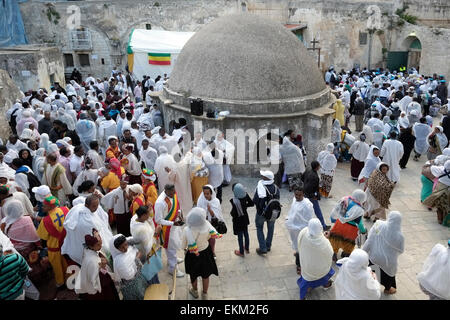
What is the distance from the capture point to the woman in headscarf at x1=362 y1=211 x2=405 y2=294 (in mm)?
4777

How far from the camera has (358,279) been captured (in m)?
4.02

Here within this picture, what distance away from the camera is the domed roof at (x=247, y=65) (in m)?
9.12

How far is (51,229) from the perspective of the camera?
4.98 metres

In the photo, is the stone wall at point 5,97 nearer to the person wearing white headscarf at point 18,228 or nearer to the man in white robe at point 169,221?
the person wearing white headscarf at point 18,228

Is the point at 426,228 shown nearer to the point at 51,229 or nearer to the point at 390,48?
the point at 51,229

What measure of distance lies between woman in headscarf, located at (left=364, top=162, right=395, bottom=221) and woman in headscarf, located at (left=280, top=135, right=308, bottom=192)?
1638 millimetres

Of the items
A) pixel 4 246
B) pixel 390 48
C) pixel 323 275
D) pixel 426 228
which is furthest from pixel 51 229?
pixel 390 48

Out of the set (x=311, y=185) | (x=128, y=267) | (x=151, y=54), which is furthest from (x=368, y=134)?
(x=151, y=54)

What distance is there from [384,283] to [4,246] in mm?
5167

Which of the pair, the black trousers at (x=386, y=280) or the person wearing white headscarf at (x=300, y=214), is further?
the person wearing white headscarf at (x=300, y=214)

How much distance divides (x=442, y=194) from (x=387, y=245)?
2.93 meters

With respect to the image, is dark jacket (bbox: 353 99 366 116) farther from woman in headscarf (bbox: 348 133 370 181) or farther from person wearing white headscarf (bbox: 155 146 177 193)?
person wearing white headscarf (bbox: 155 146 177 193)

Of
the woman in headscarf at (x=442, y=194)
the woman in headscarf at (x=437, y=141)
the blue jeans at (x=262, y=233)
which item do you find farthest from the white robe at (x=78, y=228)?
the woman in headscarf at (x=437, y=141)

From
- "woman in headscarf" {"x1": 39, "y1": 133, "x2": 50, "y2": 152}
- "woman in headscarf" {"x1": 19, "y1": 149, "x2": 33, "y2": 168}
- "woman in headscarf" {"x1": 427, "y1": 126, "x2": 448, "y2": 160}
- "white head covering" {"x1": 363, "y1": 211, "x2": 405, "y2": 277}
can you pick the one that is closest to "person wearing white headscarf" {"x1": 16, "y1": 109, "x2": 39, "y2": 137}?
"woman in headscarf" {"x1": 39, "y1": 133, "x2": 50, "y2": 152}
